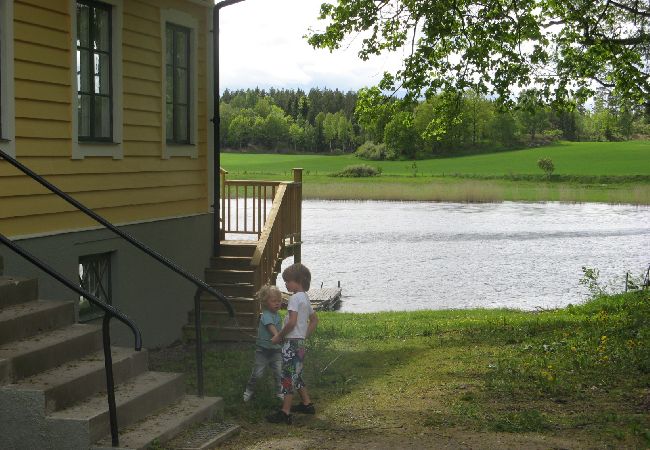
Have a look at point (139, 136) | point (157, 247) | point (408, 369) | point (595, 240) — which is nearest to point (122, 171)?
point (139, 136)

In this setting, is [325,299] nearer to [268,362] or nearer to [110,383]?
[268,362]

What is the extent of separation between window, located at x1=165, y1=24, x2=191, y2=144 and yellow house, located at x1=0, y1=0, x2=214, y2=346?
16 mm

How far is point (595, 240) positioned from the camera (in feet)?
140

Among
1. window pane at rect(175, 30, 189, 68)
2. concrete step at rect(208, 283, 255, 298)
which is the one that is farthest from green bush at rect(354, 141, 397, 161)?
window pane at rect(175, 30, 189, 68)

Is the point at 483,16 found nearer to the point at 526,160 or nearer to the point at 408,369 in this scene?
the point at 408,369

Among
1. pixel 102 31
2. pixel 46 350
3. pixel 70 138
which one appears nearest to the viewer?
pixel 46 350

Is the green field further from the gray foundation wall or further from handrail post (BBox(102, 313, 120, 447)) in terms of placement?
handrail post (BBox(102, 313, 120, 447))

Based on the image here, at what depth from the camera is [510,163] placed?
125 metres

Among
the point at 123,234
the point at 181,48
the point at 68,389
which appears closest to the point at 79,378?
the point at 68,389

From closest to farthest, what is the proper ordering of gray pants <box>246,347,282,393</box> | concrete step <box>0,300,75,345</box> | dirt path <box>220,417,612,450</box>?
dirt path <box>220,417,612,450</box>, concrete step <box>0,300,75,345</box>, gray pants <box>246,347,282,393</box>

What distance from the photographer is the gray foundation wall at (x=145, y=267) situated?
10.0 m

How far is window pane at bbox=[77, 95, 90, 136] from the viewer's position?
10695 mm

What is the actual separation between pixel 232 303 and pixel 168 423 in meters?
6.65

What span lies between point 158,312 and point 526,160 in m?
121
